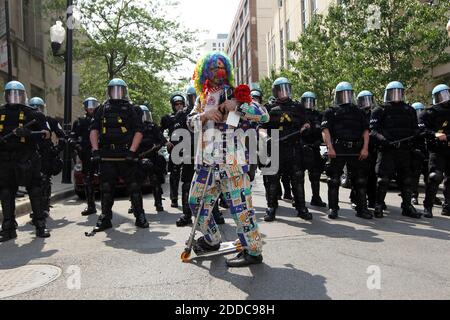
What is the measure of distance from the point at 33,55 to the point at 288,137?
16.7 metres

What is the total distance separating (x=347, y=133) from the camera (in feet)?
22.4

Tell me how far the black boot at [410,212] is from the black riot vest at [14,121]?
18.0 ft

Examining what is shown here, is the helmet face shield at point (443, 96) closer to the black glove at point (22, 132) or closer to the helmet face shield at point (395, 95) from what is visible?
the helmet face shield at point (395, 95)

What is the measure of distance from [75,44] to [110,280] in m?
18.9

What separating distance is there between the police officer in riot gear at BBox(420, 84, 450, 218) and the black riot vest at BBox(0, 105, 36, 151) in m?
5.78

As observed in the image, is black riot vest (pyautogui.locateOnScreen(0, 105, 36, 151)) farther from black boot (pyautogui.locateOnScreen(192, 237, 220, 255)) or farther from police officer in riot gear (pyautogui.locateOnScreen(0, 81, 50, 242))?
black boot (pyautogui.locateOnScreen(192, 237, 220, 255))

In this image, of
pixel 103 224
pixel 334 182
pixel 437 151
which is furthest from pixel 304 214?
pixel 103 224

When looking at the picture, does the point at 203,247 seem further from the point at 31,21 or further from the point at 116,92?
the point at 31,21

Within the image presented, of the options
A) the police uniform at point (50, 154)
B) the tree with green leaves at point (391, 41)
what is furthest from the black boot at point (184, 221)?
the tree with green leaves at point (391, 41)

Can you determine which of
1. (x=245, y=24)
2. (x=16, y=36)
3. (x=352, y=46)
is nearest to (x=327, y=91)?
(x=352, y=46)

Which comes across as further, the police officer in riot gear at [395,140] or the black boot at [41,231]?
the police officer in riot gear at [395,140]

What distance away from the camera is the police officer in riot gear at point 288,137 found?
6734mm

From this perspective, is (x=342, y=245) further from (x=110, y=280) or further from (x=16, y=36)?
(x=16, y=36)

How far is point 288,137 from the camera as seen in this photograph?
6.75 metres
